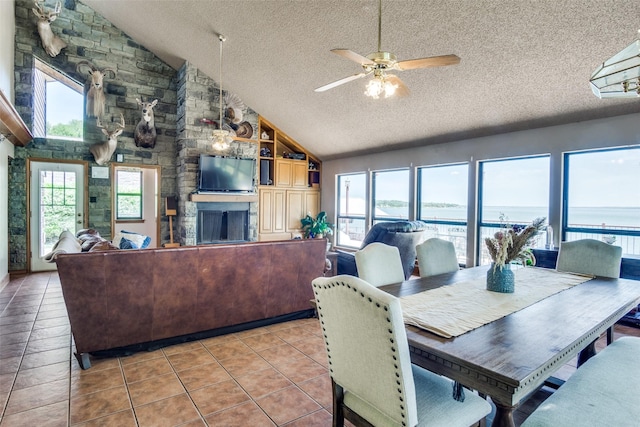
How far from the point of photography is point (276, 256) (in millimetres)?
3453

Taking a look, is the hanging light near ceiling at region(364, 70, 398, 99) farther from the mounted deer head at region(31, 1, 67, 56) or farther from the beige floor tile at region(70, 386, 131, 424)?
the mounted deer head at region(31, 1, 67, 56)

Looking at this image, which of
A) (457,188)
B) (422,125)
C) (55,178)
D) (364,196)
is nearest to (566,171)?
(457,188)

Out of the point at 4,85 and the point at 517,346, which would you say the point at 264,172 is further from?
the point at 517,346

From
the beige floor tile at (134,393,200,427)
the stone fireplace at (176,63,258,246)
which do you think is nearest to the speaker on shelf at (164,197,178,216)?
the stone fireplace at (176,63,258,246)

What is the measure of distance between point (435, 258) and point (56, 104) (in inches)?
299

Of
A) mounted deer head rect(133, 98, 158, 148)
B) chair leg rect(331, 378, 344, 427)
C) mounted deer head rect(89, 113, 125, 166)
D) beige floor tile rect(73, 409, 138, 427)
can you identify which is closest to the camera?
chair leg rect(331, 378, 344, 427)

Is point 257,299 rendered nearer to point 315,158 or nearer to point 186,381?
point 186,381

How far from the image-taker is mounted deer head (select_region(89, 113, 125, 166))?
263 inches

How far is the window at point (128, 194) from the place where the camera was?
7.22 m

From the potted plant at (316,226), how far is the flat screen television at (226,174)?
5.66ft

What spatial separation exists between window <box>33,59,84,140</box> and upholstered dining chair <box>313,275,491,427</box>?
24.3 feet

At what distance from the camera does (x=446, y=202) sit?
647cm

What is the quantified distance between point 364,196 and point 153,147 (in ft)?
15.6

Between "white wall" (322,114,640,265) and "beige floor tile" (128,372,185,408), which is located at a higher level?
"white wall" (322,114,640,265)
